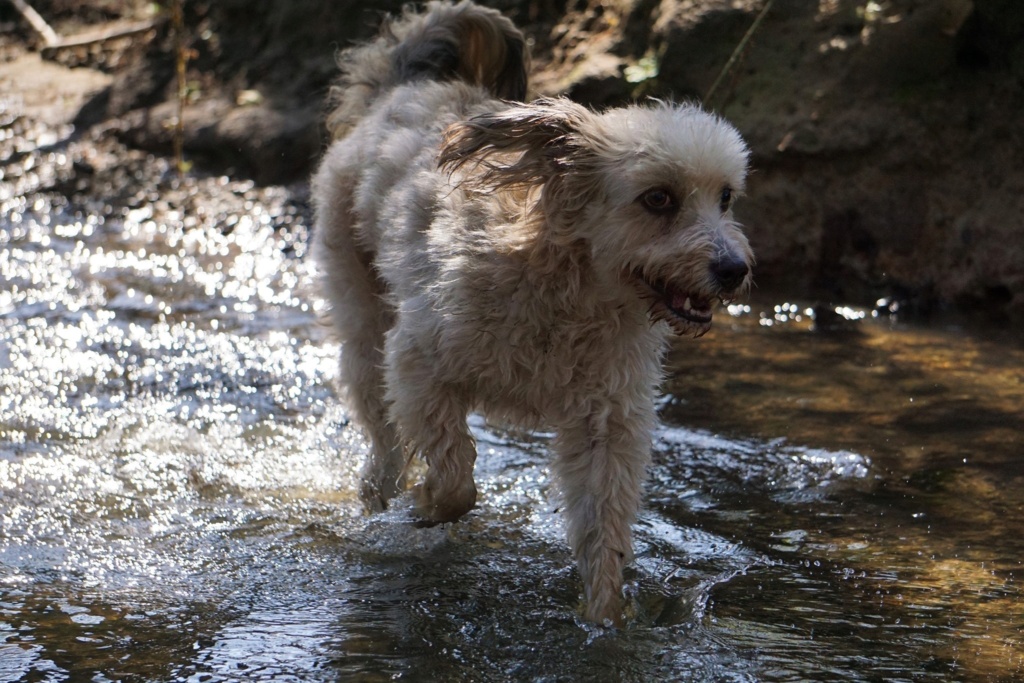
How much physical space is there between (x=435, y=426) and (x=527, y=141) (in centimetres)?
112

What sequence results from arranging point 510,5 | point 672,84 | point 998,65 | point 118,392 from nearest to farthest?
point 118,392 → point 998,65 → point 672,84 → point 510,5

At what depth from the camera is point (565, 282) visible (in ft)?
Answer: 13.7

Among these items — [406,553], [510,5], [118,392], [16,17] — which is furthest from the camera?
A: [16,17]

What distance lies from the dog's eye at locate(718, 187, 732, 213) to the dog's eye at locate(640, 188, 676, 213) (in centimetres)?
20

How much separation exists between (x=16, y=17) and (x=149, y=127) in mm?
3533

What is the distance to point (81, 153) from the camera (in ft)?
36.3

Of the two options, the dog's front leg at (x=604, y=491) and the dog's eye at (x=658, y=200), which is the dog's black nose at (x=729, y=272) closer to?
the dog's eye at (x=658, y=200)

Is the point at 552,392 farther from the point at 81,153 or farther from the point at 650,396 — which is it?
the point at 81,153

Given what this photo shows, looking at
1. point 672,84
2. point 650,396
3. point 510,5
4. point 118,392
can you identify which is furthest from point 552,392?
point 510,5

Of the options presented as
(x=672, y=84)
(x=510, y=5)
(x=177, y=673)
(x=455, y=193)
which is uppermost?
(x=510, y=5)

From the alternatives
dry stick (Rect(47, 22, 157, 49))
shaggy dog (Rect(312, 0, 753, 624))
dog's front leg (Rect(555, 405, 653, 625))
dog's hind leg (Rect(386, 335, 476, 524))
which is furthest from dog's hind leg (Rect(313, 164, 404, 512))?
dry stick (Rect(47, 22, 157, 49))

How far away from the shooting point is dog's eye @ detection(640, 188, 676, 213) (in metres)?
4.00

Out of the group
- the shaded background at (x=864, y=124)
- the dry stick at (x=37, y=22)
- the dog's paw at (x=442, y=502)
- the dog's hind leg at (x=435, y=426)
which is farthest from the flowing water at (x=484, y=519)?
the dry stick at (x=37, y=22)

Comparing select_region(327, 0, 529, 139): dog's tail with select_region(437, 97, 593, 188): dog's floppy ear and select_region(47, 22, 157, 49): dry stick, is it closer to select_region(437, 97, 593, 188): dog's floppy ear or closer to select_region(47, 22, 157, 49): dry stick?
select_region(437, 97, 593, 188): dog's floppy ear
